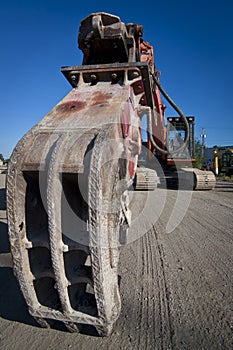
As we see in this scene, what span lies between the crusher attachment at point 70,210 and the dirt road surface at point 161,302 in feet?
0.53

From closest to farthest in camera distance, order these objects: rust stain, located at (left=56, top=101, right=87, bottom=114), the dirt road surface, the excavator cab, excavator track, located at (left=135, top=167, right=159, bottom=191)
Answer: the dirt road surface < rust stain, located at (left=56, top=101, right=87, bottom=114) < excavator track, located at (left=135, top=167, right=159, bottom=191) < the excavator cab

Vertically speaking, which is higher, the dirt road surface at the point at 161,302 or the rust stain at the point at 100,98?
the rust stain at the point at 100,98

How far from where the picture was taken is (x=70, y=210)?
1760 millimetres

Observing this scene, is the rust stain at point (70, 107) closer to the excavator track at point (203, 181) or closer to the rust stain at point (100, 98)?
the rust stain at point (100, 98)

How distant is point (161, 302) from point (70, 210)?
130cm

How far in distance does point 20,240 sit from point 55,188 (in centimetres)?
43

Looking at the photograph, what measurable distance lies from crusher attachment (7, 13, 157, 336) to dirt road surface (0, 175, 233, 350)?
0.16 meters

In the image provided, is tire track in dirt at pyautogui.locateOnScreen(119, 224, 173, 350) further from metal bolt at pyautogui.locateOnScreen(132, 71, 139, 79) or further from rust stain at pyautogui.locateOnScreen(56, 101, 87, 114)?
metal bolt at pyautogui.locateOnScreen(132, 71, 139, 79)

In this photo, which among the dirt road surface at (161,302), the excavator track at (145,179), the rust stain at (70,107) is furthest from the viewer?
the excavator track at (145,179)

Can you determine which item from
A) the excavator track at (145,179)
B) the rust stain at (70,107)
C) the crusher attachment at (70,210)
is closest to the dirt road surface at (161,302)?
the crusher attachment at (70,210)

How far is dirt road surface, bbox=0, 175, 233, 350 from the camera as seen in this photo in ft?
5.86

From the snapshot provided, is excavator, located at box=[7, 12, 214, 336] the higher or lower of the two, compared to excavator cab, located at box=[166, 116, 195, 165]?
lower

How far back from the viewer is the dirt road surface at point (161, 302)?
1.79 meters

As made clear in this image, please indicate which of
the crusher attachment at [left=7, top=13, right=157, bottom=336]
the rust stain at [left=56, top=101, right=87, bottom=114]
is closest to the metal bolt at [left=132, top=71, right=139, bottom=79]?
the crusher attachment at [left=7, top=13, right=157, bottom=336]
